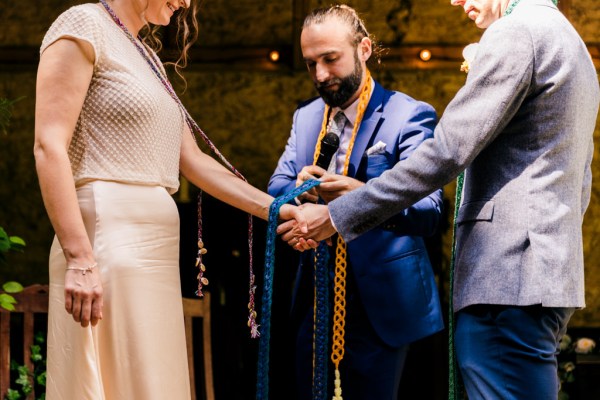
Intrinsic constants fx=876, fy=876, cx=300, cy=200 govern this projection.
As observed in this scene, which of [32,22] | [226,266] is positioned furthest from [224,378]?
[32,22]

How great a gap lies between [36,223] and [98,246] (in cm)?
410

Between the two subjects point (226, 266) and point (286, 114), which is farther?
point (286, 114)

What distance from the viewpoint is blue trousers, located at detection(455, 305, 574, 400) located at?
200 cm

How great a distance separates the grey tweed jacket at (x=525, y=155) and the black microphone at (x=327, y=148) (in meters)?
0.69

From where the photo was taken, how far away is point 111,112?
208 cm

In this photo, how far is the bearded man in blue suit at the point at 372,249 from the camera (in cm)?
272

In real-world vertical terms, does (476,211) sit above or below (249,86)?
below

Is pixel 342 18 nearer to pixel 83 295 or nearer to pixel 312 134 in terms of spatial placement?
pixel 312 134

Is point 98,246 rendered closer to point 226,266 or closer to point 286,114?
point 226,266

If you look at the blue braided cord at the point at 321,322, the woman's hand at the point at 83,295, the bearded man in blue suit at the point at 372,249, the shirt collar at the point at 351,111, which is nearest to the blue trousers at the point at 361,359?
the bearded man in blue suit at the point at 372,249

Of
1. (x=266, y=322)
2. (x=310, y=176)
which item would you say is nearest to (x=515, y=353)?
(x=266, y=322)

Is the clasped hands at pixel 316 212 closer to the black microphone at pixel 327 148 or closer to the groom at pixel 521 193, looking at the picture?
the black microphone at pixel 327 148

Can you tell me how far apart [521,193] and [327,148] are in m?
0.89

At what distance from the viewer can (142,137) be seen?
2.13m
